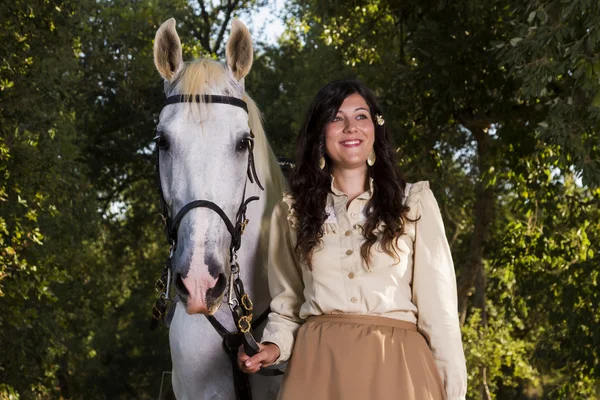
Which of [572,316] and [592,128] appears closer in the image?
[592,128]

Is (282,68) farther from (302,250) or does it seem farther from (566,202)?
Result: (302,250)

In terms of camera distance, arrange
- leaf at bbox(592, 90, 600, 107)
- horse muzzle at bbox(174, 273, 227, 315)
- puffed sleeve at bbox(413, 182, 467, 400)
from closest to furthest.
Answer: horse muzzle at bbox(174, 273, 227, 315) < puffed sleeve at bbox(413, 182, 467, 400) < leaf at bbox(592, 90, 600, 107)

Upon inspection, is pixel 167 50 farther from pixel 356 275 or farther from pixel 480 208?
pixel 480 208

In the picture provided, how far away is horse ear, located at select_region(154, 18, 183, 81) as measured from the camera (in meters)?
3.41

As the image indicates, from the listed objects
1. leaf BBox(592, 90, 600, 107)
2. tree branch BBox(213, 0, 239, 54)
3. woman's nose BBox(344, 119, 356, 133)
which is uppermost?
tree branch BBox(213, 0, 239, 54)

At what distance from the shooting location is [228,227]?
3131mm

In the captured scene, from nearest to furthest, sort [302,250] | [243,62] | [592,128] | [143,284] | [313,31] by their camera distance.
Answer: [302,250]
[243,62]
[592,128]
[313,31]
[143,284]

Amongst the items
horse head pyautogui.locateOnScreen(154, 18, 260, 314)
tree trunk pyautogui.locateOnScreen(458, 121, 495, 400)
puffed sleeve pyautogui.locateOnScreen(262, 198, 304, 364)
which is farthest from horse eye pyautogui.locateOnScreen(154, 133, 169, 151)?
tree trunk pyautogui.locateOnScreen(458, 121, 495, 400)

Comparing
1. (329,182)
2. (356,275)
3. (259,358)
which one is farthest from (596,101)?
(259,358)

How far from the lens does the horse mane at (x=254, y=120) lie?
331 centimetres

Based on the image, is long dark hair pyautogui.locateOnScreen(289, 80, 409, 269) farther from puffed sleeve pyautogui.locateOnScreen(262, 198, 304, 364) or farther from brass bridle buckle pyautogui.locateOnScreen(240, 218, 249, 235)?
brass bridle buckle pyautogui.locateOnScreen(240, 218, 249, 235)

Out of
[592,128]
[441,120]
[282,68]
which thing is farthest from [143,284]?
[592,128]

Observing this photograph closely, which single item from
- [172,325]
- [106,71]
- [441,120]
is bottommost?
[172,325]

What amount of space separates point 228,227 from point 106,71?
13.0m
